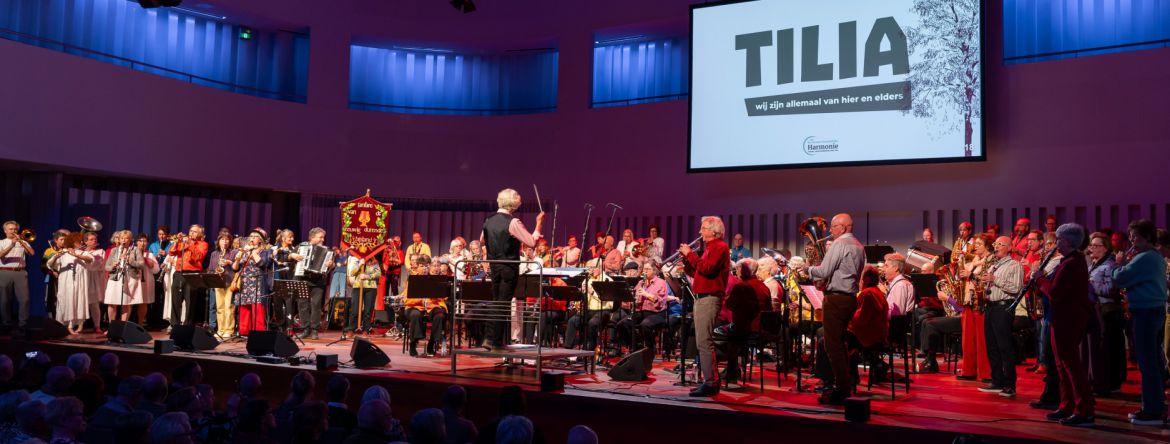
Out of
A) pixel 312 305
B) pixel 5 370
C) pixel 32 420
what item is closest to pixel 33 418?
pixel 32 420

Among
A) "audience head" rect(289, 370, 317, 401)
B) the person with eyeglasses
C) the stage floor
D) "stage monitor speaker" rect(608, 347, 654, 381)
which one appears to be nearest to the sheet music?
the stage floor

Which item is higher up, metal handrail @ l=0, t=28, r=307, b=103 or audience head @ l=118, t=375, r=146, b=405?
metal handrail @ l=0, t=28, r=307, b=103

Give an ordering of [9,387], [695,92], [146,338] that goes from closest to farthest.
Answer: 1. [9,387]
2. [146,338]
3. [695,92]

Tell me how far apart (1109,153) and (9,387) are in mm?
11593

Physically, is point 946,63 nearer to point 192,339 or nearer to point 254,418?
point 192,339

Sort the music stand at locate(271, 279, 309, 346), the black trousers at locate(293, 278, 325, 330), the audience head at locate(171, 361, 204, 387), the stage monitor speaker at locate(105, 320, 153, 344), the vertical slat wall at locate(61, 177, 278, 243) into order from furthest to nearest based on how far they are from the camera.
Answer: the vertical slat wall at locate(61, 177, 278, 243)
the black trousers at locate(293, 278, 325, 330)
the music stand at locate(271, 279, 309, 346)
the stage monitor speaker at locate(105, 320, 153, 344)
the audience head at locate(171, 361, 204, 387)

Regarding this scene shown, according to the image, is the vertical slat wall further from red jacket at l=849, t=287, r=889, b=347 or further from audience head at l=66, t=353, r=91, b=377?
red jacket at l=849, t=287, r=889, b=347

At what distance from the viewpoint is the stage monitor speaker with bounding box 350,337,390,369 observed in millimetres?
7613

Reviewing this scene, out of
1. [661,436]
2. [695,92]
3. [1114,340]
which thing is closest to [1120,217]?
[1114,340]

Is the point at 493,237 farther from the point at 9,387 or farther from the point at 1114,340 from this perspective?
the point at 1114,340

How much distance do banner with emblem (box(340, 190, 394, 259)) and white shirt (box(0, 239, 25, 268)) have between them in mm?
4092

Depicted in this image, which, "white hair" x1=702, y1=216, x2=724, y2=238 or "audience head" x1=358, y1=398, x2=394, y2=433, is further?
"white hair" x1=702, y1=216, x2=724, y2=238

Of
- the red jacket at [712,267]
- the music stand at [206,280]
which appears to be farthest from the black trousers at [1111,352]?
the music stand at [206,280]

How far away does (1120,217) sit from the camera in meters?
11.0
